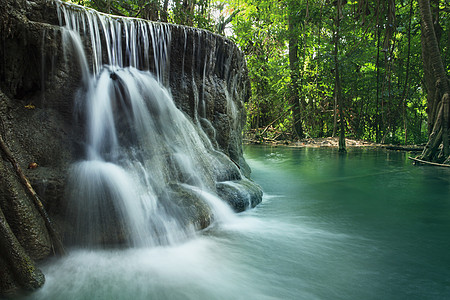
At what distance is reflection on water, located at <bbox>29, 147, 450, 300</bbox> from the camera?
2389mm

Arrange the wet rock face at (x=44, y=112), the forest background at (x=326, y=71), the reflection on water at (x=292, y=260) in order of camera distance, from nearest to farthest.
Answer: the reflection on water at (x=292, y=260) → the wet rock face at (x=44, y=112) → the forest background at (x=326, y=71)

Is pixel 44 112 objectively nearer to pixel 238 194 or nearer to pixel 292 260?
pixel 238 194

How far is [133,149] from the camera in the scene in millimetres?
3984

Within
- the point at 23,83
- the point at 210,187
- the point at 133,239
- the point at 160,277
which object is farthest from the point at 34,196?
the point at 210,187

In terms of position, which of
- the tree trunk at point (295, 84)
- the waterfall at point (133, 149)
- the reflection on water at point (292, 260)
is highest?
the tree trunk at point (295, 84)

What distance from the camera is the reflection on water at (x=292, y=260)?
239 centimetres

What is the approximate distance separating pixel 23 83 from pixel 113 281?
2.61 meters

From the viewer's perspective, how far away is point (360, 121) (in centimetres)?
1545

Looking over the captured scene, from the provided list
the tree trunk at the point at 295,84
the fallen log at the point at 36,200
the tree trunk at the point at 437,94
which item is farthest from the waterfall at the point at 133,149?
the tree trunk at the point at 295,84

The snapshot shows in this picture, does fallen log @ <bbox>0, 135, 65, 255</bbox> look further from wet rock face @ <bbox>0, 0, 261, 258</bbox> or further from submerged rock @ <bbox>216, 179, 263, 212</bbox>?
submerged rock @ <bbox>216, 179, 263, 212</bbox>

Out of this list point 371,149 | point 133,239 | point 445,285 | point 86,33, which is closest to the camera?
point 445,285

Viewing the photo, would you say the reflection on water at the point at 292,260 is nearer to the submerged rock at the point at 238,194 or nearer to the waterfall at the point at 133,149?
the submerged rock at the point at 238,194

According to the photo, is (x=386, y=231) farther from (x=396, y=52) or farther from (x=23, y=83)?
(x=396, y=52)

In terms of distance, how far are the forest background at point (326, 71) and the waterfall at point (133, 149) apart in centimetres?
721
